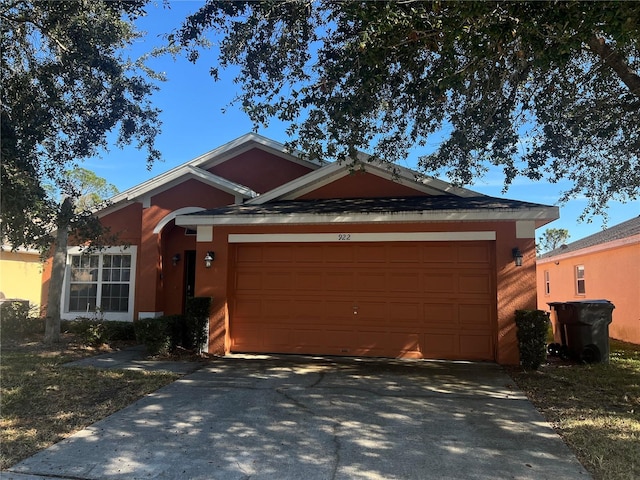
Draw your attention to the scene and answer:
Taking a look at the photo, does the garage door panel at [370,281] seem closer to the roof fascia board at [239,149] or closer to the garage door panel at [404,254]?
the garage door panel at [404,254]

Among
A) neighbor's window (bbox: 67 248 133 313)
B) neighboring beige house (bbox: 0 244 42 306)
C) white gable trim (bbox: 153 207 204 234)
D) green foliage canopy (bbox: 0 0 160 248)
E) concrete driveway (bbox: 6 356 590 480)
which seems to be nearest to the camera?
concrete driveway (bbox: 6 356 590 480)

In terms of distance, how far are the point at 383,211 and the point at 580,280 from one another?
534 inches

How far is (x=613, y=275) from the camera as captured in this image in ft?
50.7

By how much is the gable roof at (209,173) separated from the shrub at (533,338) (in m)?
7.17

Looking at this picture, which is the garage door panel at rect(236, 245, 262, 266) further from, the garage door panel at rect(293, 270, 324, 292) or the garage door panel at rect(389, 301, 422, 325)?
the garage door panel at rect(389, 301, 422, 325)

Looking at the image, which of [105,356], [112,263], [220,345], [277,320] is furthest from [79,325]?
[277,320]

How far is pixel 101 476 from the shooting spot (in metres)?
4.13

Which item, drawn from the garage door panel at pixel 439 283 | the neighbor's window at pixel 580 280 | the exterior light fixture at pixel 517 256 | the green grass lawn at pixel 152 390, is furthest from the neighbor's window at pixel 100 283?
the neighbor's window at pixel 580 280

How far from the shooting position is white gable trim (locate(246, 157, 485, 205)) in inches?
416

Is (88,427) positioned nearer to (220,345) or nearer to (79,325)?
(220,345)

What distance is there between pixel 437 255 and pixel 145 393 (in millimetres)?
6018

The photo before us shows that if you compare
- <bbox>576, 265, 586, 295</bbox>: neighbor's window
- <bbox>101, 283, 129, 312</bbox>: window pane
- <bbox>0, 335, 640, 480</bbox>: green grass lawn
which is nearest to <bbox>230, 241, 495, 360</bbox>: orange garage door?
<bbox>0, 335, 640, 480</bbox>: green grass lawn

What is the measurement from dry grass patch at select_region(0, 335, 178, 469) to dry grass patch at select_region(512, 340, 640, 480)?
5.50 m

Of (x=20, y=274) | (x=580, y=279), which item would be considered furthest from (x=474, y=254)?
(x=20, y=274)
